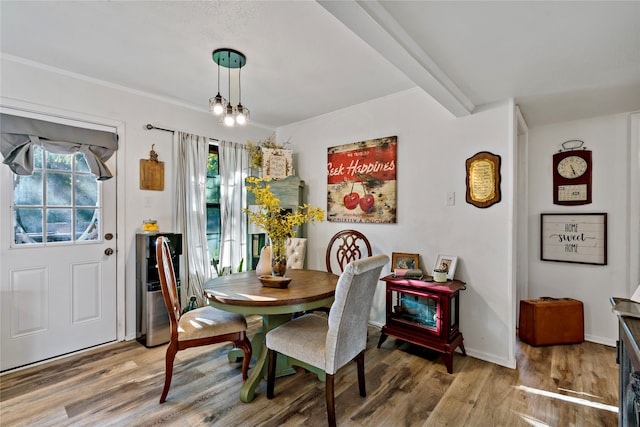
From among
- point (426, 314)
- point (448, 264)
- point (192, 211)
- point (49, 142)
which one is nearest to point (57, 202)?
point (49, 142)

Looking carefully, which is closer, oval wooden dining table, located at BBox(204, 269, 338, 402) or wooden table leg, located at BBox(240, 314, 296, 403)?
oval wooden dining table, located at BBox(204, 269, 338, 402)

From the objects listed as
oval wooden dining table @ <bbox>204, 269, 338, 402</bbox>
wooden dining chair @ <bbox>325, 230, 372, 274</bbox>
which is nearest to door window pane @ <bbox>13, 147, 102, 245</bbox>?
oval wooden dining table @ <bbox>204, 269, 338, 402</bbox>

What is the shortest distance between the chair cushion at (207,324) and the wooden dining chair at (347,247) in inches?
53.2

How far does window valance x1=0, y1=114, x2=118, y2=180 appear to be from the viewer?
7.91ft

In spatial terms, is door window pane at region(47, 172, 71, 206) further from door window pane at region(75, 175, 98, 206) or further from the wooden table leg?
the wooden table leg

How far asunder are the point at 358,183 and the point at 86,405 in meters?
3.02

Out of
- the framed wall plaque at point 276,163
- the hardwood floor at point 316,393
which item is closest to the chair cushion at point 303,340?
the hardwood floor at point 316,393

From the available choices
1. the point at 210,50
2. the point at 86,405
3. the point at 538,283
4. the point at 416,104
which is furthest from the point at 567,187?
the point at 86,405

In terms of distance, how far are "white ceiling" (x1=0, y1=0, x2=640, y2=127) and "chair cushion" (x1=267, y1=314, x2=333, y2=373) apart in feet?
5.94

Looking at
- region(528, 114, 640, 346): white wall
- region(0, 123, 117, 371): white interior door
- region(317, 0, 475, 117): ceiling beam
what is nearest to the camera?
region(317, 0, 475, 117): ceiling beam

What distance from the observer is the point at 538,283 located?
3.48 m

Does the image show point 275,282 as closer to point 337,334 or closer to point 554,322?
point 337,334

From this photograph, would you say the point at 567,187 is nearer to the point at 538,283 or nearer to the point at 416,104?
the point at 538,283

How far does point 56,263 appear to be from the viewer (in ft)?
8.75
